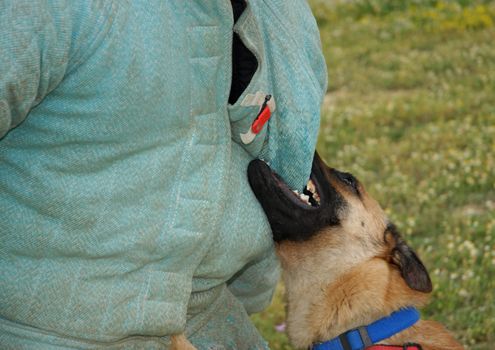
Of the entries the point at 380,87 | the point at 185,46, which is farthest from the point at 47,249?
the point at 380,87

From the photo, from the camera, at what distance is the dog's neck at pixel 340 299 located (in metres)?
3.50

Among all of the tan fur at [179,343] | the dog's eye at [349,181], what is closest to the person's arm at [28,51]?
the tan fur at [179,343]

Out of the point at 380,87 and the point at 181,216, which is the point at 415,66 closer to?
the point at 380,87

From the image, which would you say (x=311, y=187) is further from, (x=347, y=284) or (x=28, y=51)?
(x=28, y=51)

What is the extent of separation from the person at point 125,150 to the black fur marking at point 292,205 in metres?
0.10

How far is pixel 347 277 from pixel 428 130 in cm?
390

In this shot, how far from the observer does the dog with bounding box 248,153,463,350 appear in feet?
11.3

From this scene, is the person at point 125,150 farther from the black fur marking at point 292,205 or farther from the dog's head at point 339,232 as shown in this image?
the dog's head at point 339,232

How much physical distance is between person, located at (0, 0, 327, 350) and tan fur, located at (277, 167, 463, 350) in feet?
2.91

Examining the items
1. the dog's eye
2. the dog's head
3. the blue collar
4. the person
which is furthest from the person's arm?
the dog's eye

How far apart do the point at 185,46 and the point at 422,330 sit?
1.77m

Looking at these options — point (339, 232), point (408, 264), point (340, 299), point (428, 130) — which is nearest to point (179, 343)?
point (340, 299)

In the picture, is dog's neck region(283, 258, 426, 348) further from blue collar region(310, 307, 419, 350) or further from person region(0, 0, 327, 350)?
person region(0, 0, 327, 350)

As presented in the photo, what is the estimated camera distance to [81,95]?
2277mm
